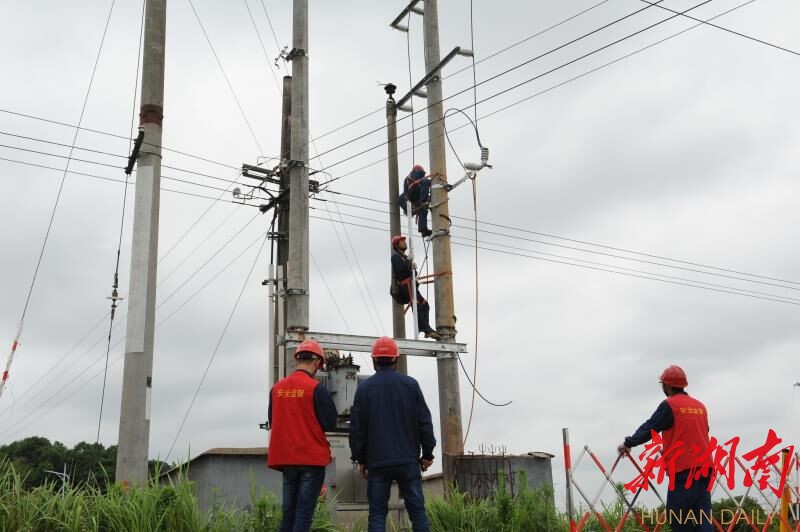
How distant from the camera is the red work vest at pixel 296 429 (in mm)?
6883

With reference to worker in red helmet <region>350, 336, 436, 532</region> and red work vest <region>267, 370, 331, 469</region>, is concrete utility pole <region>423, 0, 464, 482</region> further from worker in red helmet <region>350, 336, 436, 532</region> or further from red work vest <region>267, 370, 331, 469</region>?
red work vest <region>267, 370, 331, 469</region>

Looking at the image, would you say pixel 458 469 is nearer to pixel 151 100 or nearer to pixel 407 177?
pixel 407 177

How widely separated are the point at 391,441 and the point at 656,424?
281 cm

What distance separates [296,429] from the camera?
695 cm

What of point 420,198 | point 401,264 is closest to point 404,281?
point 401,264

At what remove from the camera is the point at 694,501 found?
762 centimetres

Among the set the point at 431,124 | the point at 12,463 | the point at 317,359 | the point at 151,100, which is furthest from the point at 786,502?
the point at 151,100

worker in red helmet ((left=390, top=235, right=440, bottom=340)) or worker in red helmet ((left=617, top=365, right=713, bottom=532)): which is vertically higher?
worker in red helmet ((left=390, top=235, right=440, bottom=340))

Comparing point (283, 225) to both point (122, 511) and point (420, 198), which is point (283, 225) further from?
point (122, 511)

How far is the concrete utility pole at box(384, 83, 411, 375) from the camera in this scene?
14625 mm

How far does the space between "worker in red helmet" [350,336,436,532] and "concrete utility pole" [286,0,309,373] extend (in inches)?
142

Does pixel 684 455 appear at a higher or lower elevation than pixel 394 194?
lower

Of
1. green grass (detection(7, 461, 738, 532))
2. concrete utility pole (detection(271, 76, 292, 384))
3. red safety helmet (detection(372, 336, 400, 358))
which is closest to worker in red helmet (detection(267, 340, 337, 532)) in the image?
red safety helmet (detection(372, 336, 400, 358))

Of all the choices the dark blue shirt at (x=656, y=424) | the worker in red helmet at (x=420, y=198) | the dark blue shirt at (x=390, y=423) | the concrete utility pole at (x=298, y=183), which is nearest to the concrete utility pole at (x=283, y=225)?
the concrete utility pole at (x=298, y=183)
